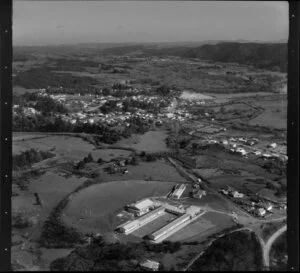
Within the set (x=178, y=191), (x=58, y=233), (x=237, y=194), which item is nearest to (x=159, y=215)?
(x=178, y=191)

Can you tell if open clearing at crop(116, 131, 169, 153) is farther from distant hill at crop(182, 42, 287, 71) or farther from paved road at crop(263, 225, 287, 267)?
paved road at crop(263, 225, 287, 267)

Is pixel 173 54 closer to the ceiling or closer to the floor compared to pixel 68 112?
closer to the ceiling

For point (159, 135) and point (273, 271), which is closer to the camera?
point (273, 271)

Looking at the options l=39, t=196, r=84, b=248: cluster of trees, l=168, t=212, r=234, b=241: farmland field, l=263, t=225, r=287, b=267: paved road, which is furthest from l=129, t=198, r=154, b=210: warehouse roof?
l=263, t=225, r=287, b=267: paved road

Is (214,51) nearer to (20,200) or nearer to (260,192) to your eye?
(260,192)

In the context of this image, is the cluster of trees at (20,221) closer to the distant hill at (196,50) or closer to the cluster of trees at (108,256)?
the cluster of trees at (108,256)

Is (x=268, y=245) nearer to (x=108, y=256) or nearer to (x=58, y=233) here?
(x=108, y=256)

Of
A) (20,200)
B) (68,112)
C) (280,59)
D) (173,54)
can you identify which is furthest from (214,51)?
(20,200)
